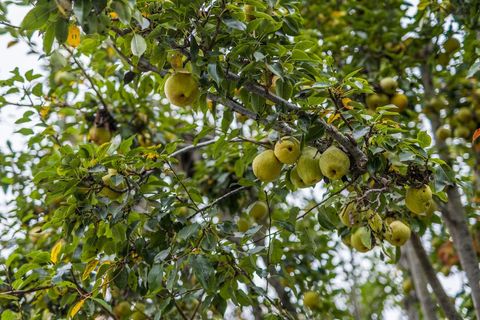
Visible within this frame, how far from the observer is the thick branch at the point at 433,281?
2.78 m

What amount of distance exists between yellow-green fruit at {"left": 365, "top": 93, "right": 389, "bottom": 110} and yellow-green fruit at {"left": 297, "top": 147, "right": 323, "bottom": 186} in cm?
120

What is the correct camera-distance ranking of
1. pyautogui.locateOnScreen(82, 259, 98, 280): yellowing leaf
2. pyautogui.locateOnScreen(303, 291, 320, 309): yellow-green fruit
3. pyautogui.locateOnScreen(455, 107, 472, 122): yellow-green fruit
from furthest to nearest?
pyautogui.locateOnScreen(455, 107, 472, 122): yellow-green fruit → pyautogui.locateOnScreen(303, 291, 320, 309): yellow-green fruit → pyautogui.locateOnScreen(82, 259, 98, 280): yellowing leaf

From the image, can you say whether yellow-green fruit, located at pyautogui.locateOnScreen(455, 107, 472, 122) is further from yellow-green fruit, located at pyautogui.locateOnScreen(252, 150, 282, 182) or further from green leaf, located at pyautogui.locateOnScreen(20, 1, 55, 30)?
green leaf, located at pyautogui.locateOnScreen(20, 1, 55, 30)

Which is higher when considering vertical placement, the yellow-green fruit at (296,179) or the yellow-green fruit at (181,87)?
the yellow-green fruit at (181,87)

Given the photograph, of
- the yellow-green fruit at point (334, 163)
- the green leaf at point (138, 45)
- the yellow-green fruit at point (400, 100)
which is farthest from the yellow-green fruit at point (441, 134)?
the green leaf at point (138, 45)

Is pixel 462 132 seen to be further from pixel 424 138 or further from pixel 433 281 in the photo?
pixel 424 138

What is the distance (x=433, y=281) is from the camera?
115 inches

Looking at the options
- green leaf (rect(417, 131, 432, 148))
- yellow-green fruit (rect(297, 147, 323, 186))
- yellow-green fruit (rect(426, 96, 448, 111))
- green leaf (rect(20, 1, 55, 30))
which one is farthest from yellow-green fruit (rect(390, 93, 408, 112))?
green leaf (rect(20, 1, 55, 30))

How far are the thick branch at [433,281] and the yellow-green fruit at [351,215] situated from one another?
947 millimetres

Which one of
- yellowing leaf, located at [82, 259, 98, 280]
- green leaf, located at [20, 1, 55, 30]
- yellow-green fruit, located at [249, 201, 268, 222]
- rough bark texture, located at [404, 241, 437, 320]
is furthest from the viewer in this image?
rough bark texture, located at [404, 241, 437, 320]

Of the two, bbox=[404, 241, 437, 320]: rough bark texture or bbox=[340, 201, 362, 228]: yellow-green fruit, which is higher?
bbox=[340, 201, 362, 228]: yellow-green fruit

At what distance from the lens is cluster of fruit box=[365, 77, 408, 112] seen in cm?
308

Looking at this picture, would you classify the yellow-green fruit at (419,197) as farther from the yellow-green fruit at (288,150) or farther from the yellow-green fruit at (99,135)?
the yellow-green fruit at (99,135)

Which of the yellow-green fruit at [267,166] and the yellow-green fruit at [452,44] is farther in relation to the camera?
the yellow-green fruit at [452,44]
